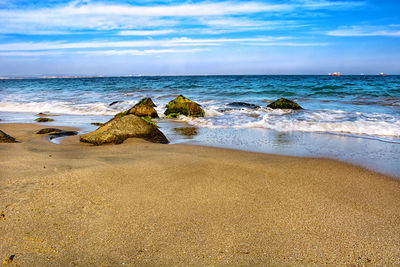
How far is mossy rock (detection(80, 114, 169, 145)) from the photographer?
478 cm

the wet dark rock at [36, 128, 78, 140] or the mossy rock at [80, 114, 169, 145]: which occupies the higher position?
the mossy rock at [80, 114, 169, 145]

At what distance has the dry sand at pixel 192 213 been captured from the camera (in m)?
1.73

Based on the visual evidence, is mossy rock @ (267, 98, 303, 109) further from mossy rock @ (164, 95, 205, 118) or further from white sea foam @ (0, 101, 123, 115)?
white sea foam @ (0, 101, 123, 115)

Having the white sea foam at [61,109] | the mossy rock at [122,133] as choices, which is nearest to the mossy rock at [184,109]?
the white sea foam at [61,109]

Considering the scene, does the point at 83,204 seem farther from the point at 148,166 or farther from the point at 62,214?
the point at 148,166

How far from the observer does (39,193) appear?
241cm

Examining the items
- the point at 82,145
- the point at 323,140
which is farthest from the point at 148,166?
the point at 323,140

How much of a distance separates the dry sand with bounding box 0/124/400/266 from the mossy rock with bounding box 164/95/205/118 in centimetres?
620

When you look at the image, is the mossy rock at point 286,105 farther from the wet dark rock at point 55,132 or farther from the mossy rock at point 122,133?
the wet dark rock at point 55,132

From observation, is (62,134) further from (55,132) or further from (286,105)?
(286,105)

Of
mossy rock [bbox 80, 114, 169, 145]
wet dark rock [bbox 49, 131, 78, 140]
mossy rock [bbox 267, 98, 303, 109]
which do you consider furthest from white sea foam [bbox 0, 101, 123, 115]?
mossy rock [bbox 80, 114, 169, 145]

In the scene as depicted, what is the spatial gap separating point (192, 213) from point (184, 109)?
25.6 ft

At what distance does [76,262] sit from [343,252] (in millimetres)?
1567

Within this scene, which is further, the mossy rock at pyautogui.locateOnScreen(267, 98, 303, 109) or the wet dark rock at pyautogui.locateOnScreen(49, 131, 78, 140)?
the mossy rock at pyautogui.locateOnScreen(267, 98, 303, 109)
